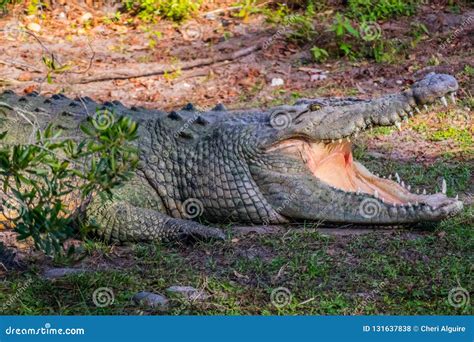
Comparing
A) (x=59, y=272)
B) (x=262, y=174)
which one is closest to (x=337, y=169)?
(x=262, y=174)

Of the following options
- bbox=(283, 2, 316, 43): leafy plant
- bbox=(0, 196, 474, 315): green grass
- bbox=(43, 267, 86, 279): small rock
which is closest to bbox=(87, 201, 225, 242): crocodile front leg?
bbox=(0, 196, 474, 315): green grass

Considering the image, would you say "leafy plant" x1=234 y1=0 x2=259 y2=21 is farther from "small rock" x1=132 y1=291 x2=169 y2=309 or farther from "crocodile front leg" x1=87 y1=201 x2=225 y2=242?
"small rock" x1=132 y1=291 x2=169 y2=309

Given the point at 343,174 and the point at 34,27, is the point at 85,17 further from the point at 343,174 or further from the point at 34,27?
the point at 343,174

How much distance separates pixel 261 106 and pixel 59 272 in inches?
166

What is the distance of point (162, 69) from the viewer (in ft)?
33.4

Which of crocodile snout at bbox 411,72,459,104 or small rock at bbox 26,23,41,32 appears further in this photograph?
small rock at bbox 26,23,41,32

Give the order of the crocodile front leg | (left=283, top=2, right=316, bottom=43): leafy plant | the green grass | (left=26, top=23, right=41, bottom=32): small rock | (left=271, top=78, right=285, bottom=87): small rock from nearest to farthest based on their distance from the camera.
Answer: the green grass < the crocodile front leg < (left=271, top=78, right=285, bottom=87): small rock < (left=283, top=2, right=316, bottom=43): leafy plant < (left=26, top=23, right=41, bottom=32): small rock

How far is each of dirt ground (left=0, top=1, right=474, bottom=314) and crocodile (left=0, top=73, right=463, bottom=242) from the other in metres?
0.16

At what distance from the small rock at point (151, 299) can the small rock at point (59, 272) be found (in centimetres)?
59

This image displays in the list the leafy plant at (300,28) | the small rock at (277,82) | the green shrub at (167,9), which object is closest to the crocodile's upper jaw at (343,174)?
the small rock at (277,82)

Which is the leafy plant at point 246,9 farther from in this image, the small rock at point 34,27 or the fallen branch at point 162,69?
the small rock at point 34,27

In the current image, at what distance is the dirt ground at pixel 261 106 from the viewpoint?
4.80m

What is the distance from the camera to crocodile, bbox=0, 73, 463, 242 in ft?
19.0

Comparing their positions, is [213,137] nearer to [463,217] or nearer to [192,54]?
[463,217]
